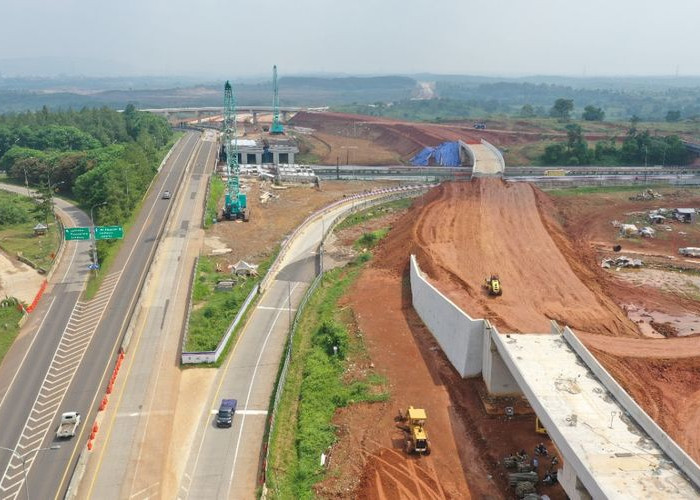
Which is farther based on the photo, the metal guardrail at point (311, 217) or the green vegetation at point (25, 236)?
the green vegetation at point (25, 236)

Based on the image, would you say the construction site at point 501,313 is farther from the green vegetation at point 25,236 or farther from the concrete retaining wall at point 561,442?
the green vegetation at point 25,236

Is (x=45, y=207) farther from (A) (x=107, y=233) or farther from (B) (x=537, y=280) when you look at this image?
(B) (x=537, y=280)

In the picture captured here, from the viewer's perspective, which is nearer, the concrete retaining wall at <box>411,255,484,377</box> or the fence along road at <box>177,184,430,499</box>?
the fence along road at <box>177,184,430,499</box>

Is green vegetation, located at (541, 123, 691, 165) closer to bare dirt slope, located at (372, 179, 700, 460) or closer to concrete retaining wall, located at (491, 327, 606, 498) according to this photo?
bare dirt slope, located at (372, 179, 700, 460)

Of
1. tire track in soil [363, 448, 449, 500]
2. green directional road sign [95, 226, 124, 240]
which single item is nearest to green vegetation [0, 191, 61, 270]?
green directional road sign [95, 226, 124, 240]

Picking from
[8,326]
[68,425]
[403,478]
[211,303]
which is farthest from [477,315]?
[8,326]

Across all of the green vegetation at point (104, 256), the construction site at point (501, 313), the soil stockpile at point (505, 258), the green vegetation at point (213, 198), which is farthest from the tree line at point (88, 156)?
the soil stockpile at point (505, 258)
